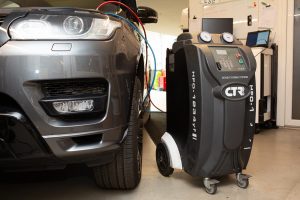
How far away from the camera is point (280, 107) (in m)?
3.36

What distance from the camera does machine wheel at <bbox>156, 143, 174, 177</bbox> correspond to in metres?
1.65

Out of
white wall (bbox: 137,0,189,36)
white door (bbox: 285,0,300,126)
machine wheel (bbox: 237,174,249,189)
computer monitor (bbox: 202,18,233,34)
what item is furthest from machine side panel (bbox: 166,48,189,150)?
white wall (bbox: 137,0,189,36)

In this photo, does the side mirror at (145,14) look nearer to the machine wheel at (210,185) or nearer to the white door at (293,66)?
the machine wheel at (210,185)

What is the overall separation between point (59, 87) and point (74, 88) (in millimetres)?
48

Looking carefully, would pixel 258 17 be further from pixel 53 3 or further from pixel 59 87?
pixel 59 87

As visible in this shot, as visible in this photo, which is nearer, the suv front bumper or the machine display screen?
the suv front bumper

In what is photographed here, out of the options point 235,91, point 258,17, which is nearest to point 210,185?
point 235,91

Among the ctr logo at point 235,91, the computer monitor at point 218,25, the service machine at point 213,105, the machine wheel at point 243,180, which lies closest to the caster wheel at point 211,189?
the service machine at point 213,105

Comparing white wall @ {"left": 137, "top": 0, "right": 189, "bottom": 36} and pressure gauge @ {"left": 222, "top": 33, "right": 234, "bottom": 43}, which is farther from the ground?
white wall @ {"left": 137, "top": 0, "right": 189, "bottom": 36}

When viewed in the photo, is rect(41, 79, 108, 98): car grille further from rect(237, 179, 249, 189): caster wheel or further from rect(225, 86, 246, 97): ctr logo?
rect(237, 179, 249, 189): caster wheel

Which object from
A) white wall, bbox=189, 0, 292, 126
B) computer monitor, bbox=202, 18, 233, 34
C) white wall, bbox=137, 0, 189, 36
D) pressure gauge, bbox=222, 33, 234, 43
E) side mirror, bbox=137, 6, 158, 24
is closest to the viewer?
pressure gauge, bbox=222, 33, 234, 43

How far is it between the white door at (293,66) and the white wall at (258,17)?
41 millimetres

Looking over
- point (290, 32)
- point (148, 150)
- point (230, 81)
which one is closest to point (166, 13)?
point (290, 32)

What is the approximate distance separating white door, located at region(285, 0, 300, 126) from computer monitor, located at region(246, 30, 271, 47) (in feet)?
0.99
